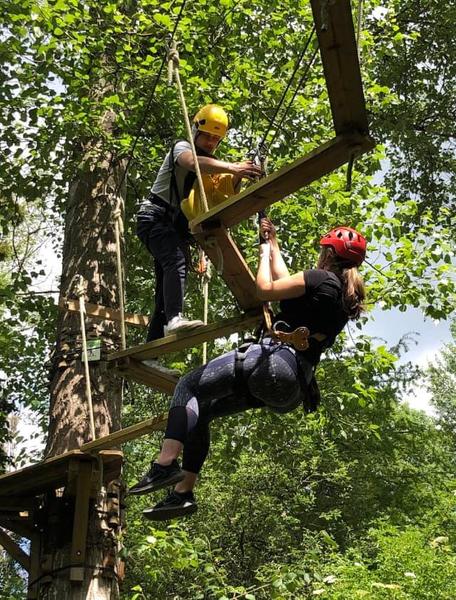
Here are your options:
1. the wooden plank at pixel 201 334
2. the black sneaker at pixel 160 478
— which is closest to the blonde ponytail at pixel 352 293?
the wooden plank at pixel 201 334

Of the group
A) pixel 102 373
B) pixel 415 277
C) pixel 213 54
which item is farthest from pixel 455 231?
pixel 102 373

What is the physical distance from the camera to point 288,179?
Answer: 2590 millimetres

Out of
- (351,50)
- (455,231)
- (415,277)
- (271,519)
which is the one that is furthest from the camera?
(271,519)

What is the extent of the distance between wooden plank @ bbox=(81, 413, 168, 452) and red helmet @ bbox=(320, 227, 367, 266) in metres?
1.43

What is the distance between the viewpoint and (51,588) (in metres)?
4.22

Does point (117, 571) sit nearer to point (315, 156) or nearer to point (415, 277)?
point (315, 156)

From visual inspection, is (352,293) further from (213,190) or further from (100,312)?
(100,312)

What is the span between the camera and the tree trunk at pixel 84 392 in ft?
14.1

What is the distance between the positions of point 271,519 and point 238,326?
1109 centimetres

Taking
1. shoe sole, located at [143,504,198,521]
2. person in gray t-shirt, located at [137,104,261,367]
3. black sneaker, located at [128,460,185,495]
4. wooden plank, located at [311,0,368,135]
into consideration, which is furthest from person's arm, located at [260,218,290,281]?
shoe sole, located at [143,504,198,521]

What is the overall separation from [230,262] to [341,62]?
3.51 feet

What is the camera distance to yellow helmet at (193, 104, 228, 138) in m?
3.58

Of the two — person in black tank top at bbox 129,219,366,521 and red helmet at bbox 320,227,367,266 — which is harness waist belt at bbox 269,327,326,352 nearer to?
person in black tank top at bbox 129,219,366,521

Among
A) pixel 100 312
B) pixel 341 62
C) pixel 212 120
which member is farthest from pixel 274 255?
pixel 100 312
